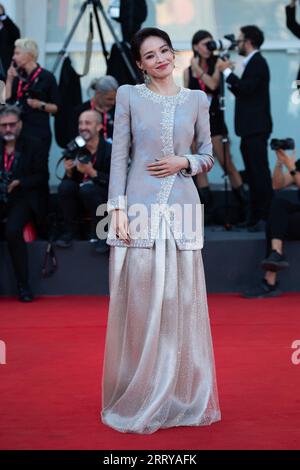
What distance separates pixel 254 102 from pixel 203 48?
2.14 ft

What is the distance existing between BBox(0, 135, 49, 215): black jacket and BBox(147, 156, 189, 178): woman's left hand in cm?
380

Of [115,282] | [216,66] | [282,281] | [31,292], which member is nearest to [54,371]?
[115,282]

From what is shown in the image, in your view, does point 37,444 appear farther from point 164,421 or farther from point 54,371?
point 54,371

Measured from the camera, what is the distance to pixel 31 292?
25.7 feet

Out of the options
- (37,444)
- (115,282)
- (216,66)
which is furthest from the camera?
(216,66)

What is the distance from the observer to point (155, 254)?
435 centimetres

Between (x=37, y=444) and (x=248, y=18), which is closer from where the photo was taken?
(x=37, y=444)

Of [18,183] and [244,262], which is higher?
[18,183]

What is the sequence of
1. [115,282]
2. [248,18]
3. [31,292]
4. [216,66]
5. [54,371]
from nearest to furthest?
[115,282], [54,371], [31,292], [216,66], [248,18]

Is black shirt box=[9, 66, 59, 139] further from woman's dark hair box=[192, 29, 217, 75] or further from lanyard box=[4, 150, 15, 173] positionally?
woman's dark hair box=[192, 29, 217, 75]

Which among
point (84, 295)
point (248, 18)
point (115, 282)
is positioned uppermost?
point (248, 18)

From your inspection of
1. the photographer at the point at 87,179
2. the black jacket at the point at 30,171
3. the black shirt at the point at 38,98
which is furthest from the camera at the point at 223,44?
the black jacket at the point at 30,171

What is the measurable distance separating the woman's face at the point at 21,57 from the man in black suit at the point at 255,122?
151 cm

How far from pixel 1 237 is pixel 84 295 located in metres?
0.78
